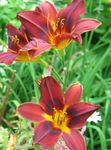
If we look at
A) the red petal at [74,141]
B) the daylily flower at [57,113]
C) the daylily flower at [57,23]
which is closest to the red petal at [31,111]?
the daylily flower at [57,113]

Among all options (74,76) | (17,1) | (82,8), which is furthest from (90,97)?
(82,8)

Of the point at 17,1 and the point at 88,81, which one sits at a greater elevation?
the point at 17,1

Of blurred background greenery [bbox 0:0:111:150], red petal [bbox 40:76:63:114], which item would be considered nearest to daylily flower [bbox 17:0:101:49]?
red petal [bbox 40:76:63:114]

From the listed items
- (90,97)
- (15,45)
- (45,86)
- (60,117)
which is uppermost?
(15,45)

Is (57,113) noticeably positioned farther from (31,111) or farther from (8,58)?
(8,58)

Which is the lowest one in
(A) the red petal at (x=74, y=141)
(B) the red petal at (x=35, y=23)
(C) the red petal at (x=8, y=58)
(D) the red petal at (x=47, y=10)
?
(A) the red petal at (x=74, y=141)

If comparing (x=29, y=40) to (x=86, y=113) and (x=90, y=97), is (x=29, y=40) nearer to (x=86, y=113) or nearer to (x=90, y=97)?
(x=86, y=113)

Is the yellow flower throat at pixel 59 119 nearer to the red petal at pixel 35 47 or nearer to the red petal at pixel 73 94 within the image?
the red petal at pixel 73 94

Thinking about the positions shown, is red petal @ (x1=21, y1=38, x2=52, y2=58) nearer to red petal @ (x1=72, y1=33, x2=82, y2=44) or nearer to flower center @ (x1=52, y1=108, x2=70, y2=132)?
red petal @ (x1=72, y1=33, x2=82, y2=44)
